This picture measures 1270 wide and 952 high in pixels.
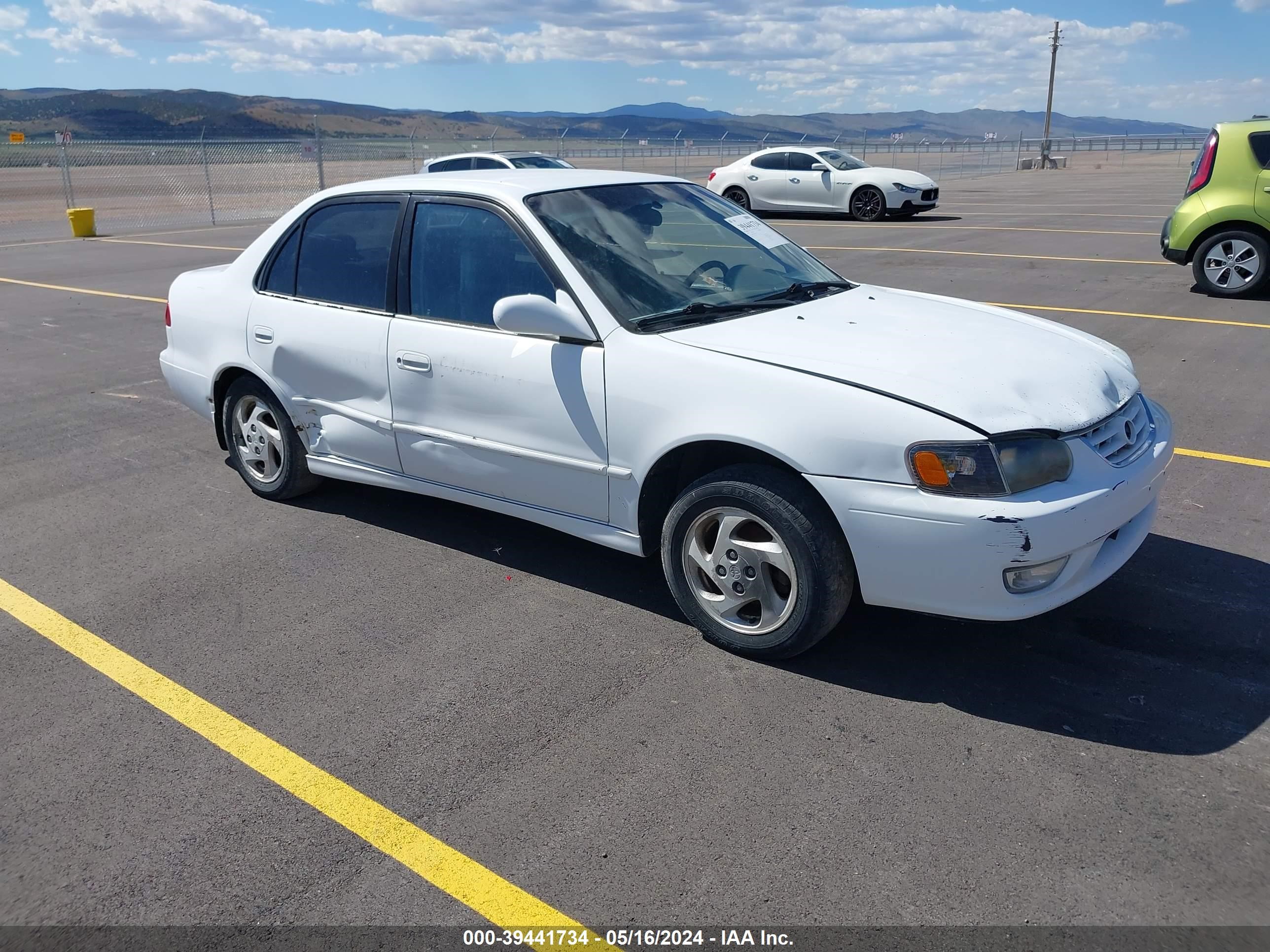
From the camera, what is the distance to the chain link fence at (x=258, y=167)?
80.6 ft

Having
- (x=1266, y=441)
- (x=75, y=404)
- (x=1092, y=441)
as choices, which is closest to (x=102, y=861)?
(x=1092, y=441)

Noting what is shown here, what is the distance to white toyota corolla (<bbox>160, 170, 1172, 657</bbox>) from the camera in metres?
3.36

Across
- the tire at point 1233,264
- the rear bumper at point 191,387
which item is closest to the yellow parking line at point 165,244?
the rear bumper at point 191,387

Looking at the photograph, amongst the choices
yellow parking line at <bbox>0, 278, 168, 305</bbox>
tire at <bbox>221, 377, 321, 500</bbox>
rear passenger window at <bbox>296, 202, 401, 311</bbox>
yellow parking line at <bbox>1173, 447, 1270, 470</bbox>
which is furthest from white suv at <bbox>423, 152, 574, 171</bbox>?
yellow parking line at <bbox>1173, 447, 1270, 470</bbox>

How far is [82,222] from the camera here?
68.8 feet

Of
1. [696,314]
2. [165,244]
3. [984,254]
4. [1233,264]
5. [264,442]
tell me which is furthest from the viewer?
[165,244]

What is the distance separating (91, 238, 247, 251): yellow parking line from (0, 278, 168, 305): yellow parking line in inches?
138

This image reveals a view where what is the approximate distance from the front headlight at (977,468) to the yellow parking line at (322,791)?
5.52ft

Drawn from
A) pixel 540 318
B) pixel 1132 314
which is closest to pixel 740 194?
pixel 1132 314

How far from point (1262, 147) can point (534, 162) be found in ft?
39.7

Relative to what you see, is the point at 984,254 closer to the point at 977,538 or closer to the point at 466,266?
the point at 466,266

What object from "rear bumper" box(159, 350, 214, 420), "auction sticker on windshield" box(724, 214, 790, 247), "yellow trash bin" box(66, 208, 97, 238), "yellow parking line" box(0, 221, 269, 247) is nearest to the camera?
"auction sticker on windshield" box(724, 214, 790, 247)

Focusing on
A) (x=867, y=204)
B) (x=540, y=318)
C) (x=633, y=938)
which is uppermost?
(x=540, y=318)

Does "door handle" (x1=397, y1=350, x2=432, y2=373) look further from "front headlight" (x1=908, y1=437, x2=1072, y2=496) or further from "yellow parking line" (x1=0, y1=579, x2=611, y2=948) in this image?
"front headlight" (x1=908, y1=437, x2=1072, y2=496)
